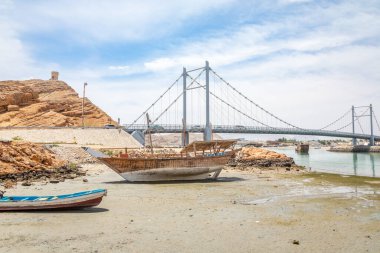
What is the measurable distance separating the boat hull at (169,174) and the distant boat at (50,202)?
10999 millimetres

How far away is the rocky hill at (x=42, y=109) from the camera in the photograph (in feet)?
242

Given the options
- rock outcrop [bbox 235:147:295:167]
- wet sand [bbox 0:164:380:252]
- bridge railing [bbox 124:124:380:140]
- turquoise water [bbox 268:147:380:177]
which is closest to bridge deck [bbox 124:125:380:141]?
bridge railing [bbox 124:124:380:140]

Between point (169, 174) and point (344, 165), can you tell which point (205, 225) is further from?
point (344, 165)

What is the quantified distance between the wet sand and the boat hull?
21.9ft

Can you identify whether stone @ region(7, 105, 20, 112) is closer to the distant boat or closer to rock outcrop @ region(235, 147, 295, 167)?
rock outcrop @ region(235, 147, 295, 167)

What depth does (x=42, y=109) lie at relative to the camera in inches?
3091

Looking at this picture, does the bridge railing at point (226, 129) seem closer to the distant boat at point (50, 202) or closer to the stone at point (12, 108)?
the stone at point (12, 108)

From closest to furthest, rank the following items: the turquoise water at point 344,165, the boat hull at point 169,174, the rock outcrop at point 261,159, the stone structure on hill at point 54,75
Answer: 1. the boat hull at point 169,174
2. the turquoise water at point 344,165
3. the rock outcrop at point 261,159
4. the stone structure on hill at point 54,75

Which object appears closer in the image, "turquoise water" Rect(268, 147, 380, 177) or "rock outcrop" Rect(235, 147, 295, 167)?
"turquoise water" Rect(268, 147, 380, 177)

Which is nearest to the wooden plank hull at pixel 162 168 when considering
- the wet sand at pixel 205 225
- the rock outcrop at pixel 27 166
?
the rock outcrop at pixel 27 166

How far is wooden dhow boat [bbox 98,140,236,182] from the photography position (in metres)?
23.6

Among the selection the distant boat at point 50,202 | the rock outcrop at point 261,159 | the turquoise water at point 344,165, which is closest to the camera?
the distant boat at point 50,202

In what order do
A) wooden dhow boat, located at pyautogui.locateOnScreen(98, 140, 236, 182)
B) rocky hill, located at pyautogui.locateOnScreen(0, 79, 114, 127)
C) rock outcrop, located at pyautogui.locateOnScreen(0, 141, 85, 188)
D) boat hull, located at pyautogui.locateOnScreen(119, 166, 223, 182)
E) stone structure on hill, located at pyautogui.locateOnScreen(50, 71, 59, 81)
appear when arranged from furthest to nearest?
stone structure on hill, located at pyautogui.locateOnScreen(50, 71, 59, 81) < rocky hill, located at pyautogui.locateOnScreen(0, 79, 114, 127) < boat hull, located at pyautogui.locateOnScreen(119, 166, 223, 182) < wooden dhow boat, located at pyautogui.locateOnScreen(98, 140, 236, 182) < rock outcrop, located at pyautogui.locateOnScreen(0, 141, 85, 188)

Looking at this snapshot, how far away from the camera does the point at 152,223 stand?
11.1 metres
